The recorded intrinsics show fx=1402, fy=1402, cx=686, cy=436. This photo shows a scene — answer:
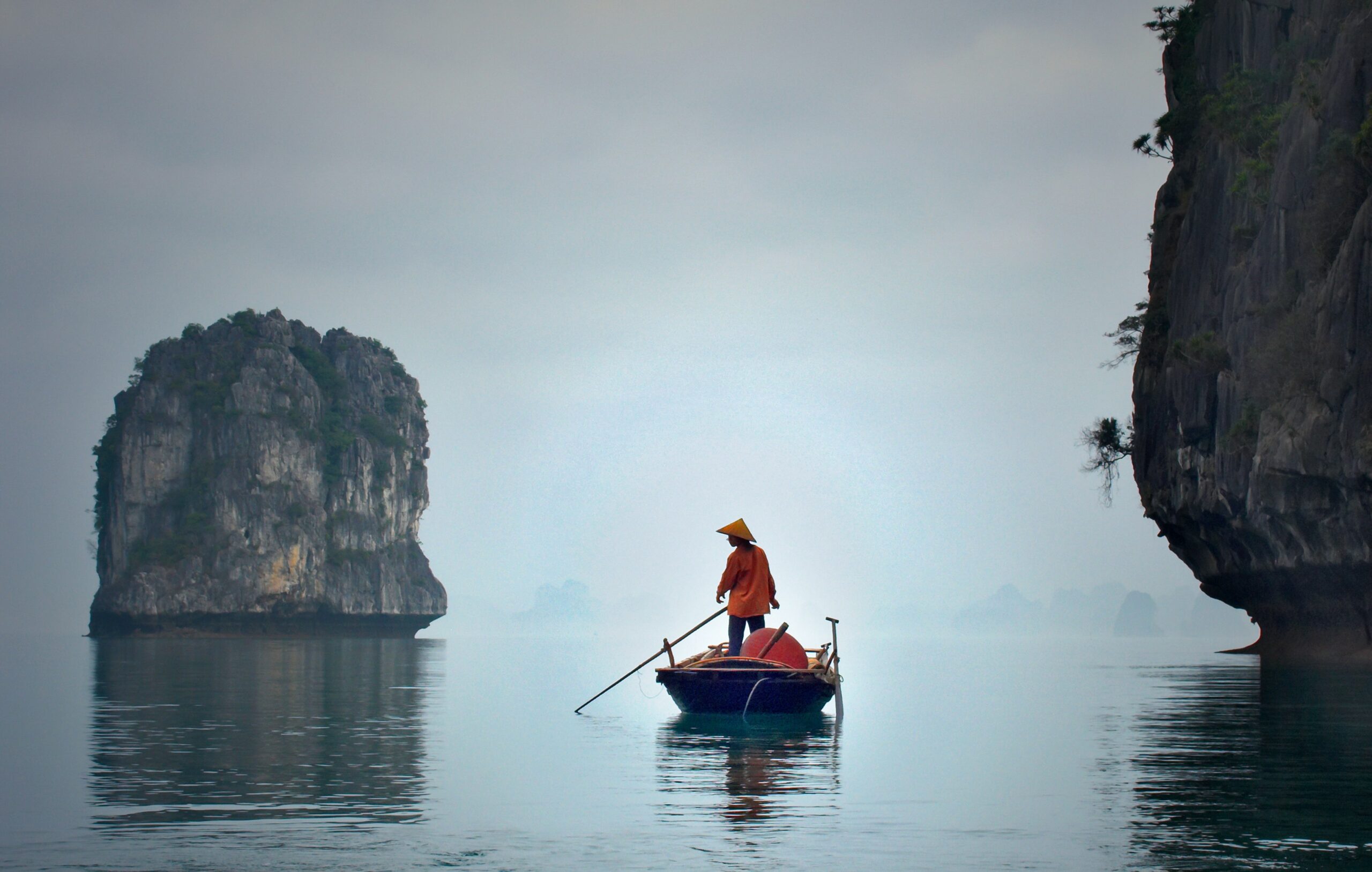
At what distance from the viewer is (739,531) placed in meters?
21.9

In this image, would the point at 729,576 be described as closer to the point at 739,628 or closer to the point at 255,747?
the point at 739,628

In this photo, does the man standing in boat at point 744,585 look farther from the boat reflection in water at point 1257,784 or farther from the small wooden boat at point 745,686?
the boat reflection in water at point 1257,784

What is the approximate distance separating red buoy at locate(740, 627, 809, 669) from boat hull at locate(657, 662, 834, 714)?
26.1 inches

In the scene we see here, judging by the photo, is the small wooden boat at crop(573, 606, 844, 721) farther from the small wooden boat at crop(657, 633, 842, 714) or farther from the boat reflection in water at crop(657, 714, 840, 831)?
the boat reflection in water at crop(657, 714, 840, 831)

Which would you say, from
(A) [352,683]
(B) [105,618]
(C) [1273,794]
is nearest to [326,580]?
(B) [105,618]

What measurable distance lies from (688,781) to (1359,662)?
3029 cm

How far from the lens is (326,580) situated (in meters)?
120

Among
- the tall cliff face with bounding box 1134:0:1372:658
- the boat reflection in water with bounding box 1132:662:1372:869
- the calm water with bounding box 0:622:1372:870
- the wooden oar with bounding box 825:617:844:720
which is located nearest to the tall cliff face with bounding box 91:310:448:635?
the tall cliff face with bounding box 1134:0:1372:658

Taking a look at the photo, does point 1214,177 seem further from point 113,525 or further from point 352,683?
point 113,525

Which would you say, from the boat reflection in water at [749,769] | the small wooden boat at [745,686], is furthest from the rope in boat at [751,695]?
the boat reflection in water at [749,769]

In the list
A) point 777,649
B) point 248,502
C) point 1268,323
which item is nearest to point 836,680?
point 777,649

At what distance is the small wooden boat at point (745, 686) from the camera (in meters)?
20.0

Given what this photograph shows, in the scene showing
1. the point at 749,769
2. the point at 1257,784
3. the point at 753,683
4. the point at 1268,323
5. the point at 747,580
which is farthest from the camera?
the point at 1268,323

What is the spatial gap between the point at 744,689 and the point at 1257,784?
8.32m
